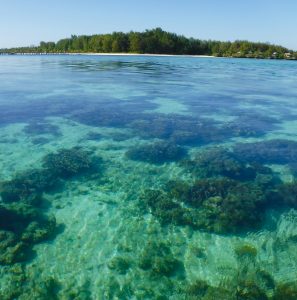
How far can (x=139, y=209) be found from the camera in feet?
33.1

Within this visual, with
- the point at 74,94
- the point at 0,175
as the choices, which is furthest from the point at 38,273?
the point at 74,94

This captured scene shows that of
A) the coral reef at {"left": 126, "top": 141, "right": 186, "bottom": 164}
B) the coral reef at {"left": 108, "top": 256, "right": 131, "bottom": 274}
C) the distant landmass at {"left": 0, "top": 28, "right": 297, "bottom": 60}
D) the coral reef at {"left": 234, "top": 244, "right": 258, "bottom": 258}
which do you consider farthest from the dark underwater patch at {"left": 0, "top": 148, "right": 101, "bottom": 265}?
the distant landmass at {"left": 0, "top": 28, "right": 297, "bottom": 60}

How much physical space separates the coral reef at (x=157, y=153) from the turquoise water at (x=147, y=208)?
0.16 feet

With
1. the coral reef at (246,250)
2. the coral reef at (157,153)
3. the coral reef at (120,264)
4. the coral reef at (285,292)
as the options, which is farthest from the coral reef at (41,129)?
the coral reef at (285,292)

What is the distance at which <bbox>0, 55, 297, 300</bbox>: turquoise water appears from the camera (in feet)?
24.1

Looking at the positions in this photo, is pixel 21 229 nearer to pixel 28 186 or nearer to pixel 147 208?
pixel 28 186

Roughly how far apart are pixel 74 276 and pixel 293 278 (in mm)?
5101

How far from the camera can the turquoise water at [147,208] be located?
736 cm

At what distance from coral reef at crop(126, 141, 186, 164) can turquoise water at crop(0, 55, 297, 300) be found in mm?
49

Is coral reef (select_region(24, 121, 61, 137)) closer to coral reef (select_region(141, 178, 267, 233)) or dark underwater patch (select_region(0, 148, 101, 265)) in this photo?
Result: dark underwater patch (select_region(0, 148, 101, 265))

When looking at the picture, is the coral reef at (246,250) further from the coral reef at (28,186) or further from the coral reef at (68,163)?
the coral reef at (68,163)

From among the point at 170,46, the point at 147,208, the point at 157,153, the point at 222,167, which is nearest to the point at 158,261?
the point at 147,208

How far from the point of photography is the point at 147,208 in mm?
10133

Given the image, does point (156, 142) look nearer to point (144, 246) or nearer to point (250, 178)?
point (250, 178)
